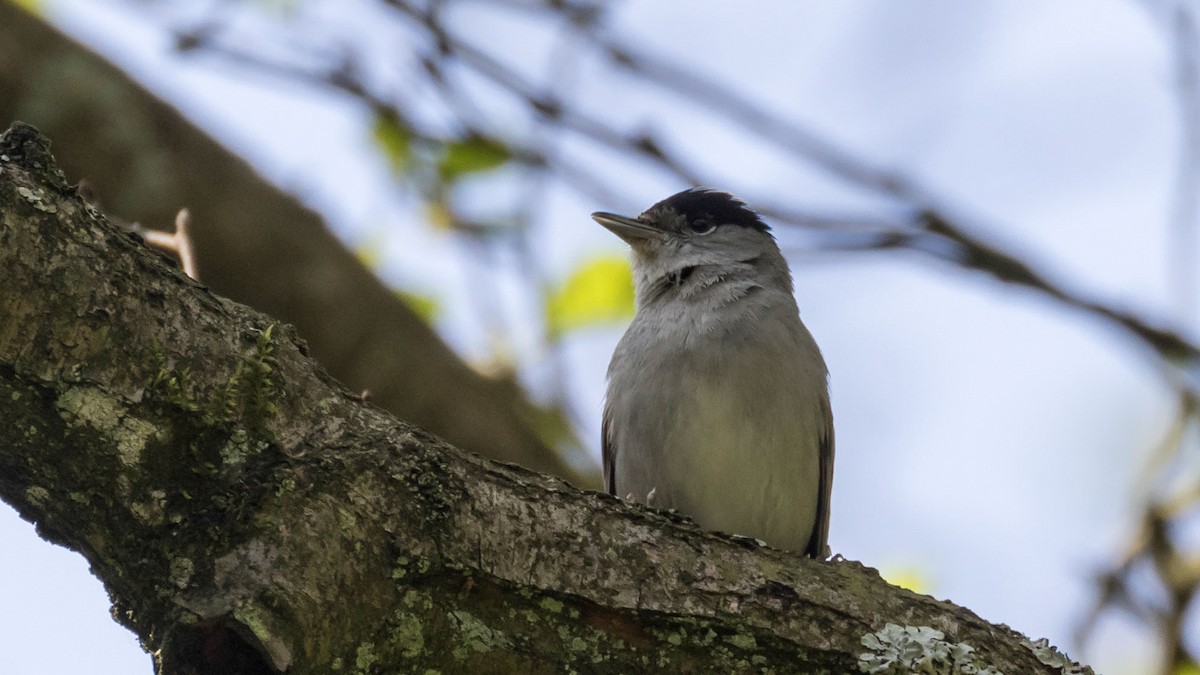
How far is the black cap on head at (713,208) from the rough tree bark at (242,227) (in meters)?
1.51

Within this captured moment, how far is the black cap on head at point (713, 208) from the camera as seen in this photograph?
7133 millimetres

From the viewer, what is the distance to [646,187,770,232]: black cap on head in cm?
713

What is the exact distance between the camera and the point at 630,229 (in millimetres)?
6891

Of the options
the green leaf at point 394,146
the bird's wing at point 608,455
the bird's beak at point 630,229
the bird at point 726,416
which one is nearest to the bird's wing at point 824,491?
the bird at point 726,416

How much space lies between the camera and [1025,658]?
3439mm

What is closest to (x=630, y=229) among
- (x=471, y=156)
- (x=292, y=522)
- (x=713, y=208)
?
(x=713, y=208)

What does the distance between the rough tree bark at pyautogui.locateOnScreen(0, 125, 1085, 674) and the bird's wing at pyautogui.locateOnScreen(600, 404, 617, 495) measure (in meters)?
2.38

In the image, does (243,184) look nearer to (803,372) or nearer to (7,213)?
(803,372)

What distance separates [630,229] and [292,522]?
4.24m

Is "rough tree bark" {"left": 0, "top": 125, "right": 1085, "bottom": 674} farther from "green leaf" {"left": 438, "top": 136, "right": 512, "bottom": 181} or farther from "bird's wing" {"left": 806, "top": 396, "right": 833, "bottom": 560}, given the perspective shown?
"green leaf" {"left": 438, "top": 136, "right": 512, "bottom": 181}

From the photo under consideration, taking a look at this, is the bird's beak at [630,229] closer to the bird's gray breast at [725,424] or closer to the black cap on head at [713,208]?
the black cap on head at [713,208]

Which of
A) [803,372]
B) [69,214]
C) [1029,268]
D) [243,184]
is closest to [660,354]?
[803,372]

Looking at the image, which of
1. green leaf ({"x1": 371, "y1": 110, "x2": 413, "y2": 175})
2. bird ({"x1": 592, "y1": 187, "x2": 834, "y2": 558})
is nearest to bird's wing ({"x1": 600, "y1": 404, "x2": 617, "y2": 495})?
bird ({"x1": 592, "y1": 187, "x2": 834, "y2": 558})

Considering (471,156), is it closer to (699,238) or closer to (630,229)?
(630,229)
